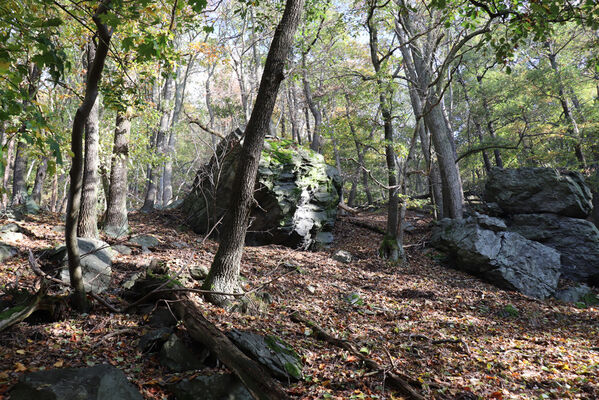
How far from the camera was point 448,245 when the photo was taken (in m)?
9.52

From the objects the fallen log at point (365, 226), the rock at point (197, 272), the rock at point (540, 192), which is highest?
the rock at point (540, 192)

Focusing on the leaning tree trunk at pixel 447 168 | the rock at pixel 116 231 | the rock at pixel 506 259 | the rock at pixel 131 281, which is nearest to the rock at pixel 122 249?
the rock at pixel 116 231

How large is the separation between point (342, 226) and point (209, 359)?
9.37 metres

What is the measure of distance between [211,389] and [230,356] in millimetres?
343

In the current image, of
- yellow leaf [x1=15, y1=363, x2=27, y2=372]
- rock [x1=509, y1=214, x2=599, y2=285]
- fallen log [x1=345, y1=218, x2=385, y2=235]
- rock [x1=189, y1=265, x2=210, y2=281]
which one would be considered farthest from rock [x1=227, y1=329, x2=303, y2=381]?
rock [x1=509, y1=214, x2=599, y2=285]

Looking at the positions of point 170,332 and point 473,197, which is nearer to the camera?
point 170,332

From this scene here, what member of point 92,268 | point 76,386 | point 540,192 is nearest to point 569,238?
point 540,192

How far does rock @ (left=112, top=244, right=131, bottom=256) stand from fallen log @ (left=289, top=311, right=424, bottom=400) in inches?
152

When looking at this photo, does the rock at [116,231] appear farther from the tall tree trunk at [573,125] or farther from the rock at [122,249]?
the tall tree trunk at [573,125]

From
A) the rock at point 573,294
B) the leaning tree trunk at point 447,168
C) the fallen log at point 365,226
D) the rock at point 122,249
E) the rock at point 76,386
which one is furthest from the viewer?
the fallen log at point 365,226

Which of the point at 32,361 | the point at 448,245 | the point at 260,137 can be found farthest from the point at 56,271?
the point at 448,245

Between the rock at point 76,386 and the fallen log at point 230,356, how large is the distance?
84 centimetres

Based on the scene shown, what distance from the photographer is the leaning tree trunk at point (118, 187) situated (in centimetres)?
816

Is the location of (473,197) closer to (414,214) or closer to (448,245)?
(414,214)
